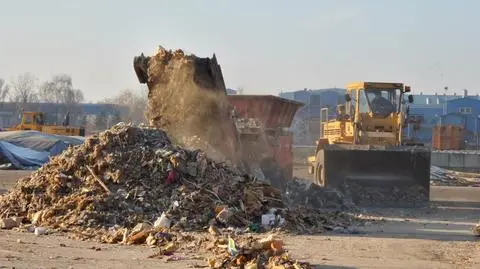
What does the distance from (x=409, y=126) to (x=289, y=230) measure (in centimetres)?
1238

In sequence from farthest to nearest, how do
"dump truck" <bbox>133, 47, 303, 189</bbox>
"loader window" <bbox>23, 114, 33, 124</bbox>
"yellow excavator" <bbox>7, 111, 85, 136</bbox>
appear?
"loader window" <bbox>23, 114, 33, 124</bbox> → "yellow excavator" <bbox>7, 111, 85, 136</bbox> → "dump truck" <bbox>133, 47, 303, 189</bbox>

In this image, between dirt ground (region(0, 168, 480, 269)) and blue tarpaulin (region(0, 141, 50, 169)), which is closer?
dirt ground (region(0, 168, 480, 269))

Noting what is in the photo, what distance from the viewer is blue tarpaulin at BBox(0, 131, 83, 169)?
127ft

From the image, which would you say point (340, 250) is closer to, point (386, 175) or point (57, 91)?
point (386, 175)

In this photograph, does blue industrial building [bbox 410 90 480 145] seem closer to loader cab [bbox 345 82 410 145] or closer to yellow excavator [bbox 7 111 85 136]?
yellow excavator [bbox 7 111 85 136]

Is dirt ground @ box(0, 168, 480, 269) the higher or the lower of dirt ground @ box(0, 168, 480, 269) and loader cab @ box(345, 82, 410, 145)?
the lower

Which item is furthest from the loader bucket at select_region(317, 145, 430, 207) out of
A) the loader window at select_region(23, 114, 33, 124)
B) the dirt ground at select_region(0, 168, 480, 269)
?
the loader window at select_region(23, 114, 33, 124)

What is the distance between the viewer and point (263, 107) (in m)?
24.3

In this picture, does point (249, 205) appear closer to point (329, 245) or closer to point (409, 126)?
point (329, 245)

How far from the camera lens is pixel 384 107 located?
2411 cm

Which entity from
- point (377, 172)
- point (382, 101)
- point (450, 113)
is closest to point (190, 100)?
point (377, 172)

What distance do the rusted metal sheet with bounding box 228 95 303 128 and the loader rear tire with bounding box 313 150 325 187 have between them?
84.6 inches

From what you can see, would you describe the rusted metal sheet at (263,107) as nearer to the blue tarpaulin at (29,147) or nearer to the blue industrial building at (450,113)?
the blue tarpaulin at (29,147)

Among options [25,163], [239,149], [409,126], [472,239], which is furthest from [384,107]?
[25,163]
